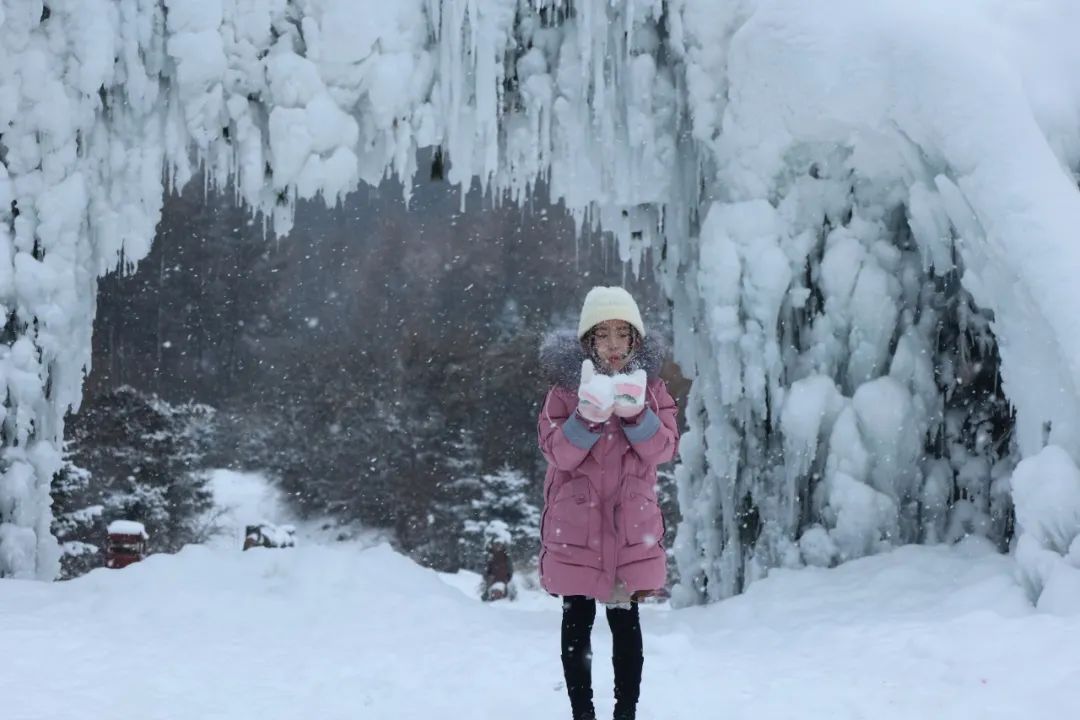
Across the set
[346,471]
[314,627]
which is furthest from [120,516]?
[314,627]

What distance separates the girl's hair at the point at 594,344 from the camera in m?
2.58

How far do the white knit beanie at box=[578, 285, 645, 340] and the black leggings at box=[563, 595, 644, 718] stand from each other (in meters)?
0.78

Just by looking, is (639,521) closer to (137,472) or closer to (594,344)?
(594,344)

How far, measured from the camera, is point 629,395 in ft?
7.86

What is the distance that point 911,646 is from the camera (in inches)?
139

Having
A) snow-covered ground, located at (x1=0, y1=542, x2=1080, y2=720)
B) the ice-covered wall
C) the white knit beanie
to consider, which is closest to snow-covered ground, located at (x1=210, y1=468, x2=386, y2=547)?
the ice-covered wall

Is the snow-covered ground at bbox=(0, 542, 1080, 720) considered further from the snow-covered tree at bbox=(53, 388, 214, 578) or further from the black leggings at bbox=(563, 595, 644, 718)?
the snow-covered tree at bbox=(53, 388, 214, 578)

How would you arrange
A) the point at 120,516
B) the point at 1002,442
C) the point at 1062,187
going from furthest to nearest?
1. the point at 120,516
2. the point at 1002,442
3. the point at 1062,187

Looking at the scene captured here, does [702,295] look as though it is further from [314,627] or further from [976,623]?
[314,627]

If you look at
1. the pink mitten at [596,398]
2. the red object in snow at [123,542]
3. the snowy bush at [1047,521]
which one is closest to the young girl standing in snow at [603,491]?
the pink mitten at [596,398]

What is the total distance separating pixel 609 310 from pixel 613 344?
10 cm

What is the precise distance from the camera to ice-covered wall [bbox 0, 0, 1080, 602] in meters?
4.69

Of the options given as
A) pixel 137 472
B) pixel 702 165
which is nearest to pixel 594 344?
pixel 702 165

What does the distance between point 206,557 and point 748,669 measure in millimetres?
3087
